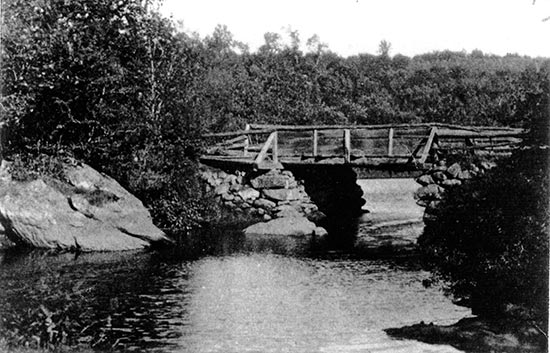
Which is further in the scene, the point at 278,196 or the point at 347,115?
the point at 347,115

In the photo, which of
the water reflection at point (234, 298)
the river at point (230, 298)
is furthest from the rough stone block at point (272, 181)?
the water reflection at point (234, 298)

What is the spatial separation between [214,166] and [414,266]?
10144 mm

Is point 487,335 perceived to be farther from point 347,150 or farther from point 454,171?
point 347,150

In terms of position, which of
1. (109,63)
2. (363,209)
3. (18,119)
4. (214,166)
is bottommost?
(363,209)

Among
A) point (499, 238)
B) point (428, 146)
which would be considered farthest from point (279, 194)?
point (499, 238)

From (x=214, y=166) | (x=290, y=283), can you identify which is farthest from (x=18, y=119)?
(x=290, y=283)

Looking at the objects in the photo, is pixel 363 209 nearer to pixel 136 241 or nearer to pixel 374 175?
pixel 136 241

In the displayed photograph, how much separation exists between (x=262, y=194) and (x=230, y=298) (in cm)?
1057

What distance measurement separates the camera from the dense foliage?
8117mm

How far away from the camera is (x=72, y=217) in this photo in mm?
16859

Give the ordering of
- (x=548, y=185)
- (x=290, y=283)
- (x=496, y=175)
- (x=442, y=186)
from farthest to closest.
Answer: (x=442, y=186) < (x=290, y=283) < (x=496, y=175) < (x=548, y=185)

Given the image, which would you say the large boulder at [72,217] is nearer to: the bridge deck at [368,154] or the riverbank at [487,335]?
the bridge deck at [368,154]

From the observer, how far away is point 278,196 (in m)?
22.0

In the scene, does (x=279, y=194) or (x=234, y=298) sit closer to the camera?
(x=234, y=298)
